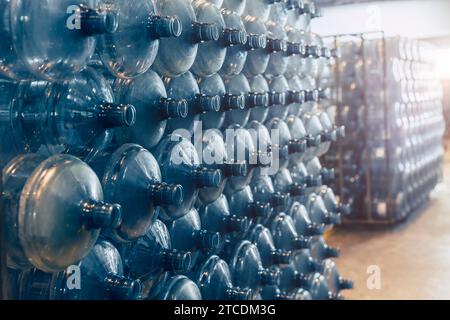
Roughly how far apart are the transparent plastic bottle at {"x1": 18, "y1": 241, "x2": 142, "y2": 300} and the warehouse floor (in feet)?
11.3

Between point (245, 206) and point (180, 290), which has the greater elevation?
point (245, 206)

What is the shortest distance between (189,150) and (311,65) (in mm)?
1915

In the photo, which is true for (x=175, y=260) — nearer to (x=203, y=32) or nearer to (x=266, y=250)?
(x=203, y=32)

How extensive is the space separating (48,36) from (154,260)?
3.03 feet

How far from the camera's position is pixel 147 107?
1.96m

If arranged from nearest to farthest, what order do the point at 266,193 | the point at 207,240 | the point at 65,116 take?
the point at 65,116 → the point at 207,240 → the point at 266,193

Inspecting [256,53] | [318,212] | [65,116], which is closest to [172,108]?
[65,116]

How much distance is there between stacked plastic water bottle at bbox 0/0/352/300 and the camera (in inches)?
56.9

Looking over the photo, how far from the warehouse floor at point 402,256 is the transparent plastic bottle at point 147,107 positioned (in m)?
3.32

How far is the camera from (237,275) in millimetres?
2584

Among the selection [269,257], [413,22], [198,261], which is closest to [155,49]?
[198,261]

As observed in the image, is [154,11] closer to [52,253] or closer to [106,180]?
[106,180]

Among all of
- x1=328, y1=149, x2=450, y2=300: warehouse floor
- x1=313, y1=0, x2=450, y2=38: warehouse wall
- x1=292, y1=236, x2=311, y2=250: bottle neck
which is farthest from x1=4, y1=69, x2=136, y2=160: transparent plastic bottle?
x1=313, y1=0, x2=450, y2=38: warehouse wall

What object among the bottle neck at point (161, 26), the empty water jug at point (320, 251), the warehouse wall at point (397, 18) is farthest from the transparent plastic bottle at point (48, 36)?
the warehouse wall at point (397, 18)
